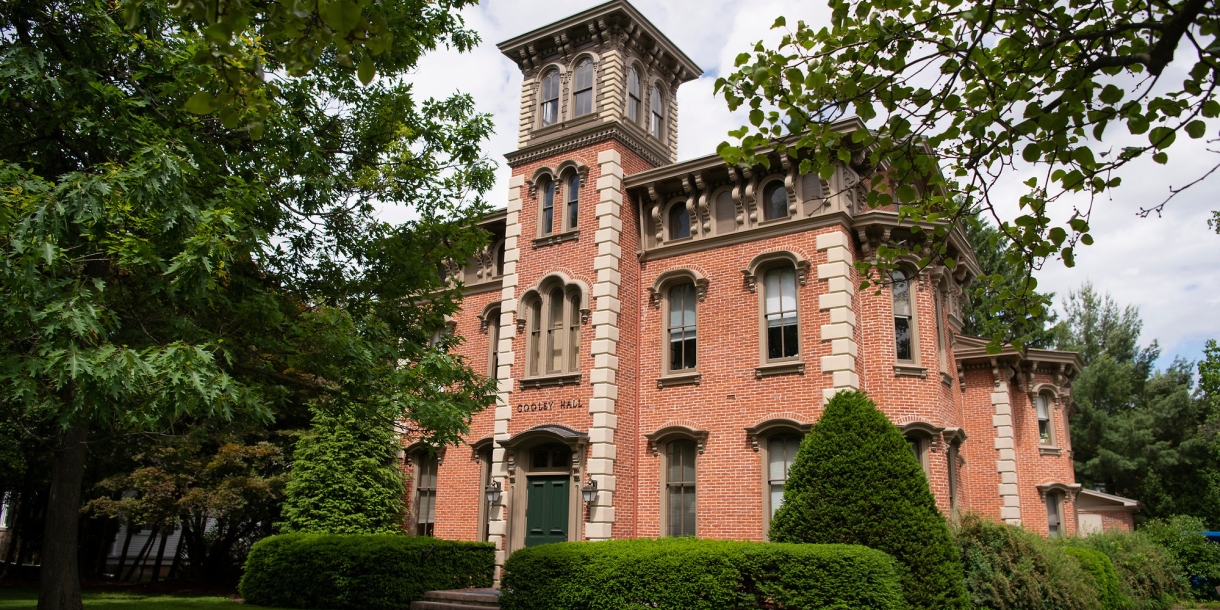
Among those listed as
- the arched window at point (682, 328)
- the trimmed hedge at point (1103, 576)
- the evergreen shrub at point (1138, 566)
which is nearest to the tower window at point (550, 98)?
the arched window at point (682, 328)

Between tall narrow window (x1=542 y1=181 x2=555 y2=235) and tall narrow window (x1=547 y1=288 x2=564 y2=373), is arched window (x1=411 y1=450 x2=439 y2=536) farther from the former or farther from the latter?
tall narrow window (x1=542 y1=181 x2=555 y2=235)

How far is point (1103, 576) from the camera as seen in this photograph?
17.3 metres

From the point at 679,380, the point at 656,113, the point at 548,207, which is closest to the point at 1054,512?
the point at 679,380

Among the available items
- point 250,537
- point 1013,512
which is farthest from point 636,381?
point 250,537

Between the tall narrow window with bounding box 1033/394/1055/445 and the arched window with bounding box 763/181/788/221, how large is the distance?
30.2 ft

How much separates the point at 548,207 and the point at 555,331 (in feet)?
10.5

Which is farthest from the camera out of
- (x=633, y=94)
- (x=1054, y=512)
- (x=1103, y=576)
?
(x=1054, y=512)

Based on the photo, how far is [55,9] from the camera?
10406mm

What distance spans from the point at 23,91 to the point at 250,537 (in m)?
19.8

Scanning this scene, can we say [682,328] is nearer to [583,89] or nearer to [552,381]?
[552,381]

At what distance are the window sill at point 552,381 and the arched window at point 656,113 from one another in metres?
6.94

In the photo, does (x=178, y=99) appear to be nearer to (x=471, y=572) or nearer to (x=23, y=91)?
Result: (x=23, y=91)

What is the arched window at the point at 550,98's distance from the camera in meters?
21.9

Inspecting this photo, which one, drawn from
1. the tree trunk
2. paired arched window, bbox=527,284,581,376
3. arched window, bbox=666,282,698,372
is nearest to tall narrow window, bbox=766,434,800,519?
arched window, bbox=666,282,698,372
